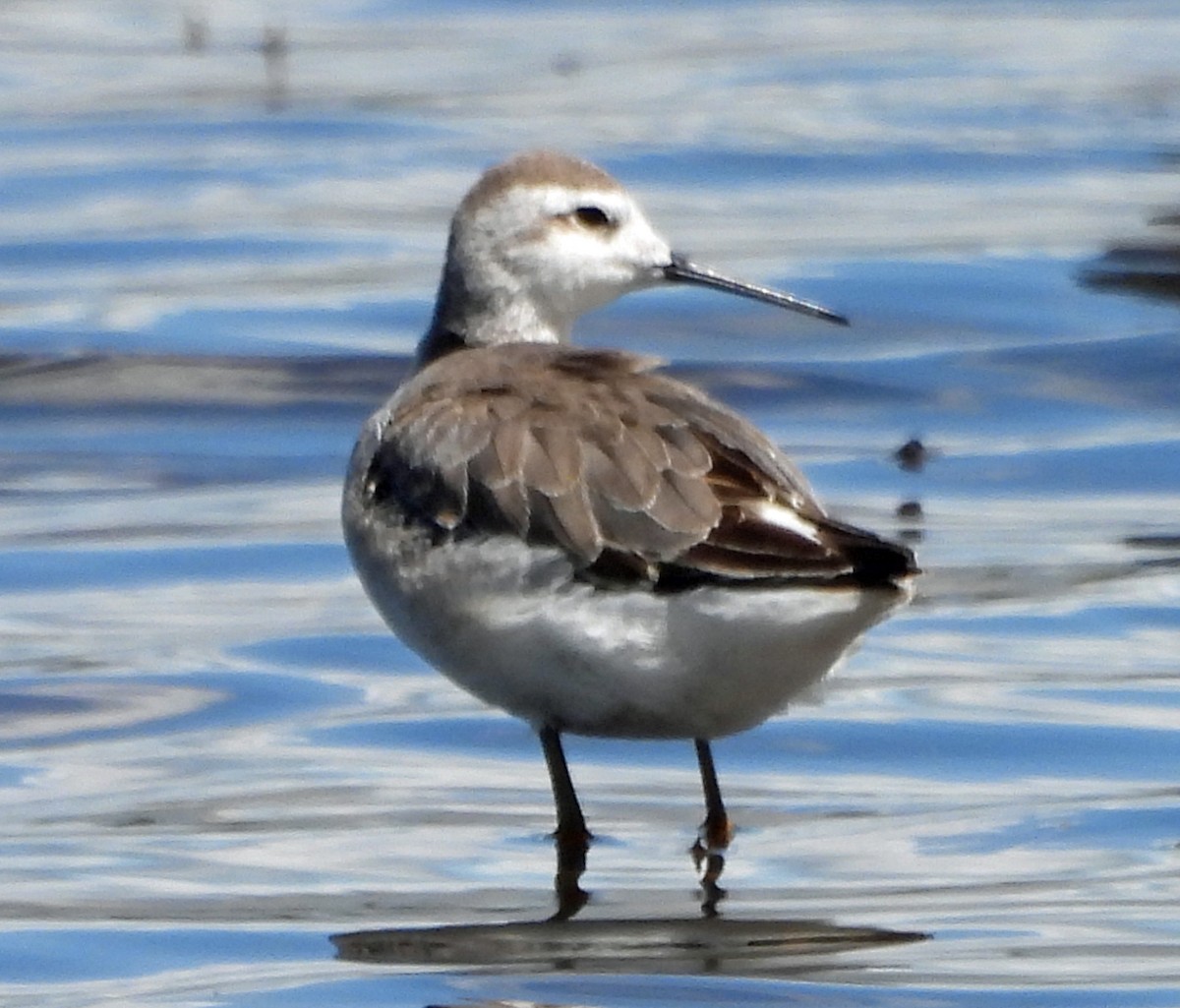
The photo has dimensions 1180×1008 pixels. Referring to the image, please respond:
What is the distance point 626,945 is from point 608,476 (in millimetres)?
1133

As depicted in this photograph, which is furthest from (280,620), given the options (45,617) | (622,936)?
(622,936)

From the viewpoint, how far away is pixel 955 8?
2261cm

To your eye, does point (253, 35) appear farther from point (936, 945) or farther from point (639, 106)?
point (936, 945)

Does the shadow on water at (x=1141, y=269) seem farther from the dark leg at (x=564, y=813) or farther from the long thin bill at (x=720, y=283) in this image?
the dark leg at (x=564, y=813)

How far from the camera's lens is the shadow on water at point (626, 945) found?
20.6ft

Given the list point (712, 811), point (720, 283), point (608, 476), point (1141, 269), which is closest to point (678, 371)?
point (1141, 269)

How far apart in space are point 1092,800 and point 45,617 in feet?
12.2

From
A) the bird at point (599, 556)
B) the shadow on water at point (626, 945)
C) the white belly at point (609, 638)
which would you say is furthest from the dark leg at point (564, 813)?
the shadow on water at point (626, 945)

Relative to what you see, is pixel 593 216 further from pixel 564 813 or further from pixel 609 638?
pixel 609 638

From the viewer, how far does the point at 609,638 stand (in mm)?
6781

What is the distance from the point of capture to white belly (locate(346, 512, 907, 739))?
6598 mm

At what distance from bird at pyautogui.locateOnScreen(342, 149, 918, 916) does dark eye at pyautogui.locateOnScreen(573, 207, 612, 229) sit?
2.26 ft

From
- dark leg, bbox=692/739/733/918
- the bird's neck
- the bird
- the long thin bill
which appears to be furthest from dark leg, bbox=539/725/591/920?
the long thin bill

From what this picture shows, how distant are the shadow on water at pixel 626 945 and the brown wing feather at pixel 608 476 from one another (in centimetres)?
75
